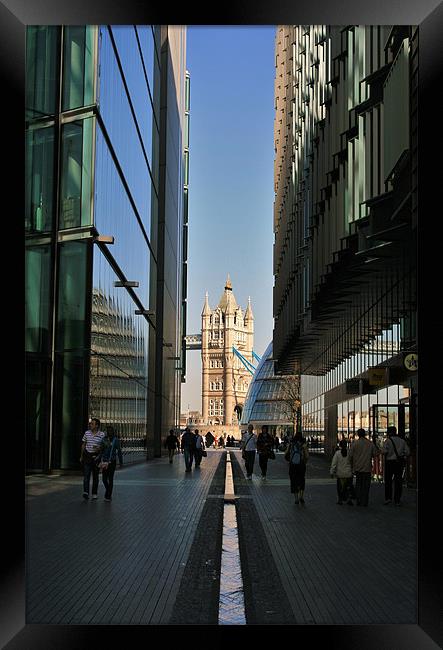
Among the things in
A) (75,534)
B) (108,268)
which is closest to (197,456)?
(108,268)

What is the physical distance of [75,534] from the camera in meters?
13.1

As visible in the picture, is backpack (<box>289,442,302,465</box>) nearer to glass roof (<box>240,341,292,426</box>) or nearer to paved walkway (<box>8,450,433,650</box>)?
paved walkway (<box>8,450,433,650</box>)

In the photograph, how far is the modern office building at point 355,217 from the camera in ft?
58.5

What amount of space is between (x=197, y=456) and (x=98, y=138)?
13907mm

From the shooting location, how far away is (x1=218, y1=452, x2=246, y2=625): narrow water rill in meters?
7.74

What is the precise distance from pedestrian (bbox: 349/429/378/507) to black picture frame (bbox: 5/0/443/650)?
1163cm

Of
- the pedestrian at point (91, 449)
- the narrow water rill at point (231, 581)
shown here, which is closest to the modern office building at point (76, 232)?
the pedestrian at point (91, 449)

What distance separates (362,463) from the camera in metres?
18.9

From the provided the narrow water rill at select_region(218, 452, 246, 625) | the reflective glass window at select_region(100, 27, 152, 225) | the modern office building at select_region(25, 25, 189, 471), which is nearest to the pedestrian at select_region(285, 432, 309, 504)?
the narrow water rill at select_region(218, 452, 246, 625)

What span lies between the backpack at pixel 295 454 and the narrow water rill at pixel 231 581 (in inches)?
145

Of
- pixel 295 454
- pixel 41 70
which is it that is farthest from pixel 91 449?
pixel 41 70

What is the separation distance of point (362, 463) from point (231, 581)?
9.74 metres
